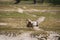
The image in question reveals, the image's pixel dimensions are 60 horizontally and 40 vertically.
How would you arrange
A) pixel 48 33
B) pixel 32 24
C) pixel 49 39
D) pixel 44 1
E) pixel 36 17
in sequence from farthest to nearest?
pixel 44 1 → pixel 36 17 → pixel 32 24 → pixel 48 33 → pixel 49 39

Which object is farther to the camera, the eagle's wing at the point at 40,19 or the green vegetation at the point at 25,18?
the eagle's wing at the point at 40,19

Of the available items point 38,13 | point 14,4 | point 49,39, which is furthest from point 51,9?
point 49,39

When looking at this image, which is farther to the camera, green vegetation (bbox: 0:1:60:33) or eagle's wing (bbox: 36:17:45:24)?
eagle's wing (bbox: 36:17:45:24)

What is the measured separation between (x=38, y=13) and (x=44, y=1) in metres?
0.67

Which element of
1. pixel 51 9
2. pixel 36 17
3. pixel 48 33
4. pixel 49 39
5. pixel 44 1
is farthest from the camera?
pixel 44 1

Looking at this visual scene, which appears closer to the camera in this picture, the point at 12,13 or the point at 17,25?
the point at 17,25

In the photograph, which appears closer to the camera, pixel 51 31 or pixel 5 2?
pixel 51 31

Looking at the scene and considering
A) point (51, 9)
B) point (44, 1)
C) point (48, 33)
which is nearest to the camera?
point (48, 33)

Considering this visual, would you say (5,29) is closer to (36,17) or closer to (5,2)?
(36,17)

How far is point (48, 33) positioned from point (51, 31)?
9cm

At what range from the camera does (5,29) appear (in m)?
3.20

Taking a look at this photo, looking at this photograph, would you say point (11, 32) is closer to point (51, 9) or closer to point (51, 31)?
point (51, 31)

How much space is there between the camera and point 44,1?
4.46 metres

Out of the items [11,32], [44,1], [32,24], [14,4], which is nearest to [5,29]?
[11,32]
